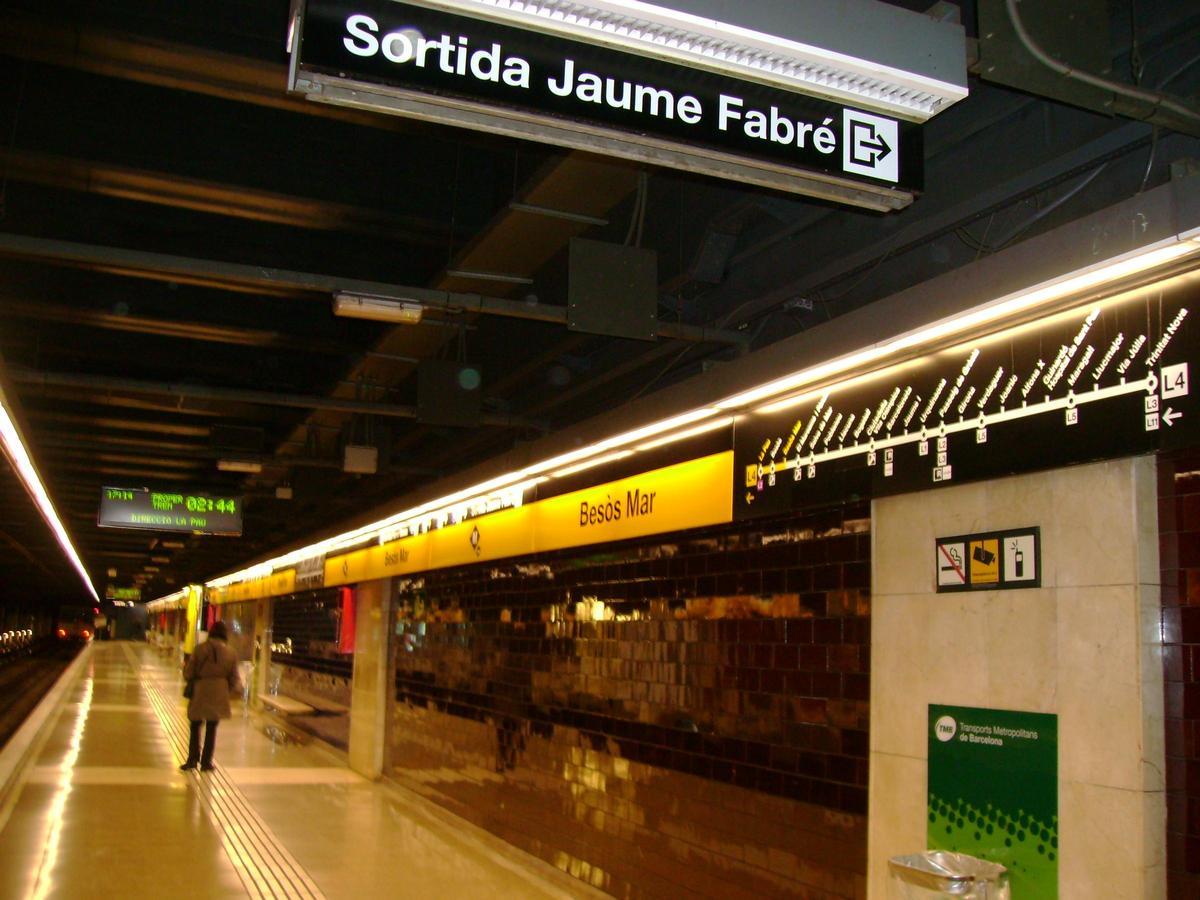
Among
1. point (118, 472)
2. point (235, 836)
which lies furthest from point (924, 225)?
point (118, 472)

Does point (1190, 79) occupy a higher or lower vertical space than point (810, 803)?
higher

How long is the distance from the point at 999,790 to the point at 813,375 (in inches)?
64.3

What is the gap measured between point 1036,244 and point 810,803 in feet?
8.26

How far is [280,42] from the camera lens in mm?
3988

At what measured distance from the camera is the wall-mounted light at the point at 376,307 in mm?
4938

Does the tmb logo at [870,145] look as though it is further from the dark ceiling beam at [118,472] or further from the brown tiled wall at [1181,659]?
the dark ceiling beam at [118,472]

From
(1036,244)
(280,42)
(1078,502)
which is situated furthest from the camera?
(280,42)

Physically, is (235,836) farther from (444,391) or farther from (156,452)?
(156,452)

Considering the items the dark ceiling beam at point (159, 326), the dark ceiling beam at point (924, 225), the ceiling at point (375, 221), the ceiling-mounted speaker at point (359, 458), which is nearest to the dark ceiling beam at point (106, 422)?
the ceiling at point (375, 221)

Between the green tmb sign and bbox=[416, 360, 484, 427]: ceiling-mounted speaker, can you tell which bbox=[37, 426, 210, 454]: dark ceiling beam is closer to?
bbox=[416, 360, 484, 427]: ceiling-mounted speaker

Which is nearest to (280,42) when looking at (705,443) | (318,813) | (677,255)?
(677,255)

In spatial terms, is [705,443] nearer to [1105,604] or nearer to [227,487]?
[1105,604]

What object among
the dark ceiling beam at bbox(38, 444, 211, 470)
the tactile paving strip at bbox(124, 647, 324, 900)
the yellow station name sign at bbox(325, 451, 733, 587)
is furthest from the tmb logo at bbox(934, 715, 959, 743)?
the dark ceiling beam at bbox(38, 444, 211, 470)

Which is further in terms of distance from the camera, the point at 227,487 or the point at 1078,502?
the point at 227,487
